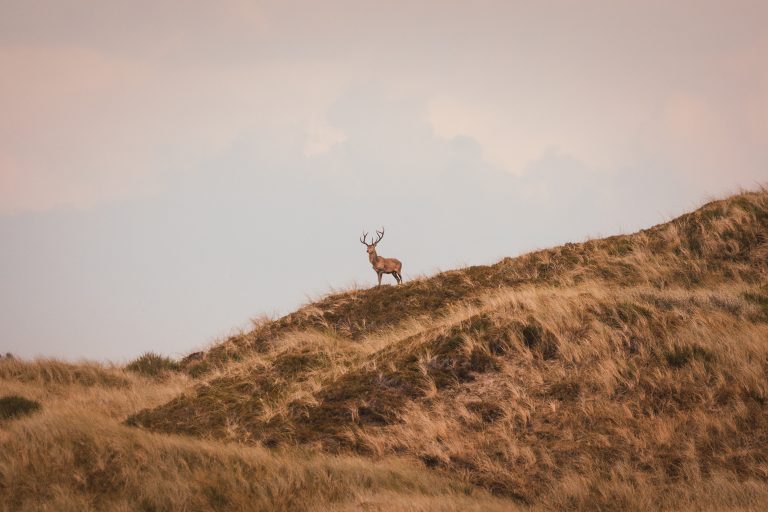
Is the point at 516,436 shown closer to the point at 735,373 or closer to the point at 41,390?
the point at 735,373

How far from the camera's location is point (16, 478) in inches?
353

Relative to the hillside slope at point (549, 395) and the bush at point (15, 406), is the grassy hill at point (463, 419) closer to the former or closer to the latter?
the hillside slope at point (549, 395)

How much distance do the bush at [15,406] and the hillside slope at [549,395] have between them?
2556mm

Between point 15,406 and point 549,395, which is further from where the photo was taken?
point 15,406

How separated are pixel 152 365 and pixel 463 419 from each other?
1326 centimetres

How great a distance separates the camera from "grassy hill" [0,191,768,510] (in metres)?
8.67

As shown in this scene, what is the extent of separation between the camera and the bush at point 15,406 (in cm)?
1318

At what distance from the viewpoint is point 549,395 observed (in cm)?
1127

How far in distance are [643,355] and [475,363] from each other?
296cm

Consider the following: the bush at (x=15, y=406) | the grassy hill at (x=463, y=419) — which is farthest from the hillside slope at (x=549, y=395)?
the bush at (x=15, y=406)

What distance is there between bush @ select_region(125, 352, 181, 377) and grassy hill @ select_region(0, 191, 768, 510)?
2.79m

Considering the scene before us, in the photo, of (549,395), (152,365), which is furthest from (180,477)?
(152,365)

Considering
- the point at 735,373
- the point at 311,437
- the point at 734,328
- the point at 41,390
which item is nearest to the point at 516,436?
the point at 311,437

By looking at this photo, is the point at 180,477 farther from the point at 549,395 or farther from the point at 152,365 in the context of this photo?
the point at 152,365
